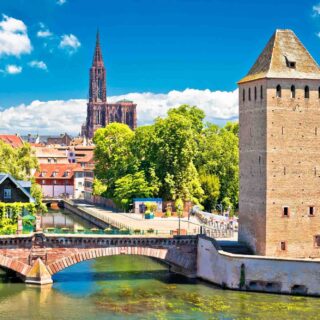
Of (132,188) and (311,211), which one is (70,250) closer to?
(311,211)

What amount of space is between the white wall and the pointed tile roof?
38.2 feet

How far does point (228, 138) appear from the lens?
89.4m

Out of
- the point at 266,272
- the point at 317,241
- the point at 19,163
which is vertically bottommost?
the point at 266,272

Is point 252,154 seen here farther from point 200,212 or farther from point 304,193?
point 200,212

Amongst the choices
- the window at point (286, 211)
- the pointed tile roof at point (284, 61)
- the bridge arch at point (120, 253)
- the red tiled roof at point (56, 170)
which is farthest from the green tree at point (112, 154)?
the window at point (286, 211)

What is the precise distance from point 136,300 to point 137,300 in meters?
0.06

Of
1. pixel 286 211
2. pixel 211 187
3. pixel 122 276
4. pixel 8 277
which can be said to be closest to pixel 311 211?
pixel 286 211

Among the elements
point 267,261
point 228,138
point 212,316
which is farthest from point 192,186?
point 212,316

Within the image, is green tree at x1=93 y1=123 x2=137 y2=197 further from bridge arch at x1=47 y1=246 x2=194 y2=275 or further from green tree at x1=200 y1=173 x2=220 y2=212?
bridge arch at x1=47 y1=246 x2=194 y2=275

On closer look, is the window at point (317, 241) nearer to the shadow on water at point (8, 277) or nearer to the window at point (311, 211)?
→ the window at point (311, 211)

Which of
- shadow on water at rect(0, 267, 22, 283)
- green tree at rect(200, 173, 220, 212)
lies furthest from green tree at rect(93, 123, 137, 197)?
shadow on water at rect(0, 267, 22, 283)

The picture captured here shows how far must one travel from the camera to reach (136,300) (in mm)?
45656

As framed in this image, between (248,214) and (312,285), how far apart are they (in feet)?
26.7

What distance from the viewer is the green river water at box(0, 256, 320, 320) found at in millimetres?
42156
